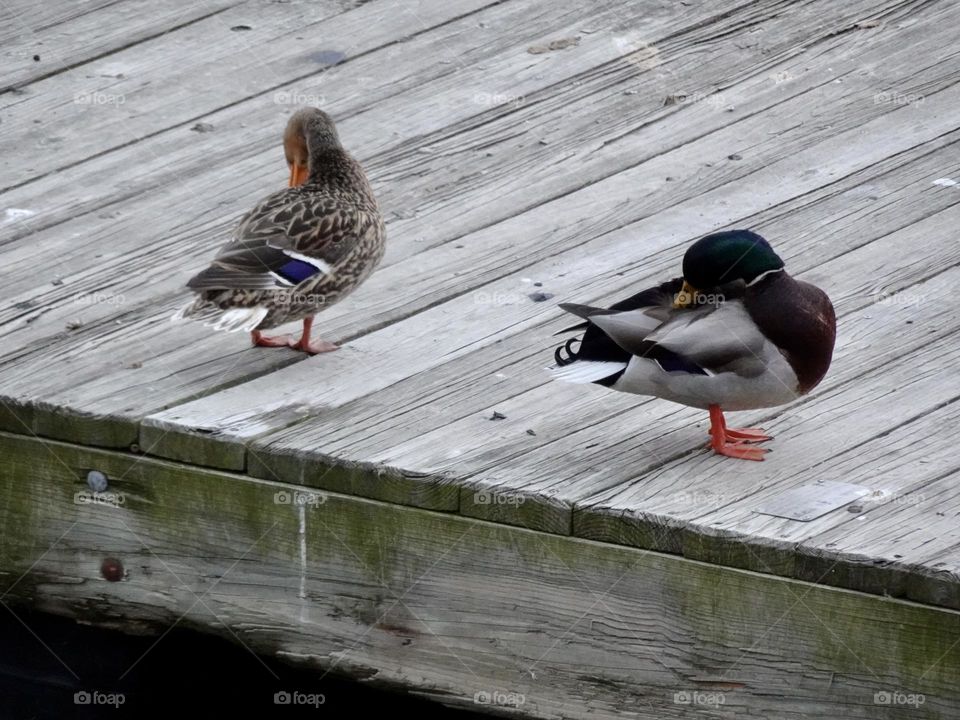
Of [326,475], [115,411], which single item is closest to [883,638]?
[326,475]

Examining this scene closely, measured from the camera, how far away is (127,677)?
4672 mm

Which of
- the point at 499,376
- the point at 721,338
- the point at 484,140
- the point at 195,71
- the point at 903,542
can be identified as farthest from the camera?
the point at 195,71

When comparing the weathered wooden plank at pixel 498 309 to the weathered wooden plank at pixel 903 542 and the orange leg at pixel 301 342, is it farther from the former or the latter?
the weathered wooden plank at pixel 903 542

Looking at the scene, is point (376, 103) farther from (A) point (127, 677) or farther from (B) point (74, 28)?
(A) point (127, 677)

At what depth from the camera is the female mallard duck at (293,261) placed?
457 cm

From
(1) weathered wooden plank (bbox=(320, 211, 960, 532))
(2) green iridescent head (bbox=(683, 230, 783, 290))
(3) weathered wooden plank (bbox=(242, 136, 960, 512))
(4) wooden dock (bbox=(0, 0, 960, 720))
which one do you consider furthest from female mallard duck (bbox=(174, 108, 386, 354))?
(2) green iridescent head (bbox=(683, 230, 783, 290))

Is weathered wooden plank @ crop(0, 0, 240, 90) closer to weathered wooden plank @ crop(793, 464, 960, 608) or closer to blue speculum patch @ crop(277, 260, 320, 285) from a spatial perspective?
blue speculum patch @ crop(277, 260, 320, 285)

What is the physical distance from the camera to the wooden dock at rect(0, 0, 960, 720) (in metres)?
3.70

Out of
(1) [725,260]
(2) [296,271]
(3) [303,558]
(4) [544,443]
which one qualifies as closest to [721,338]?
(1) [725,260]

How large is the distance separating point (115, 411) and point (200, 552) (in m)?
0.41

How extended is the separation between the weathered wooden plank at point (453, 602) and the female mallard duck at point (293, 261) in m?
0.55

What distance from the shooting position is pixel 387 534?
3961mm

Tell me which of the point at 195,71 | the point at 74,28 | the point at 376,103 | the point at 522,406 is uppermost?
the point at 74,28

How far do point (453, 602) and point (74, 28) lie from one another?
388cm
